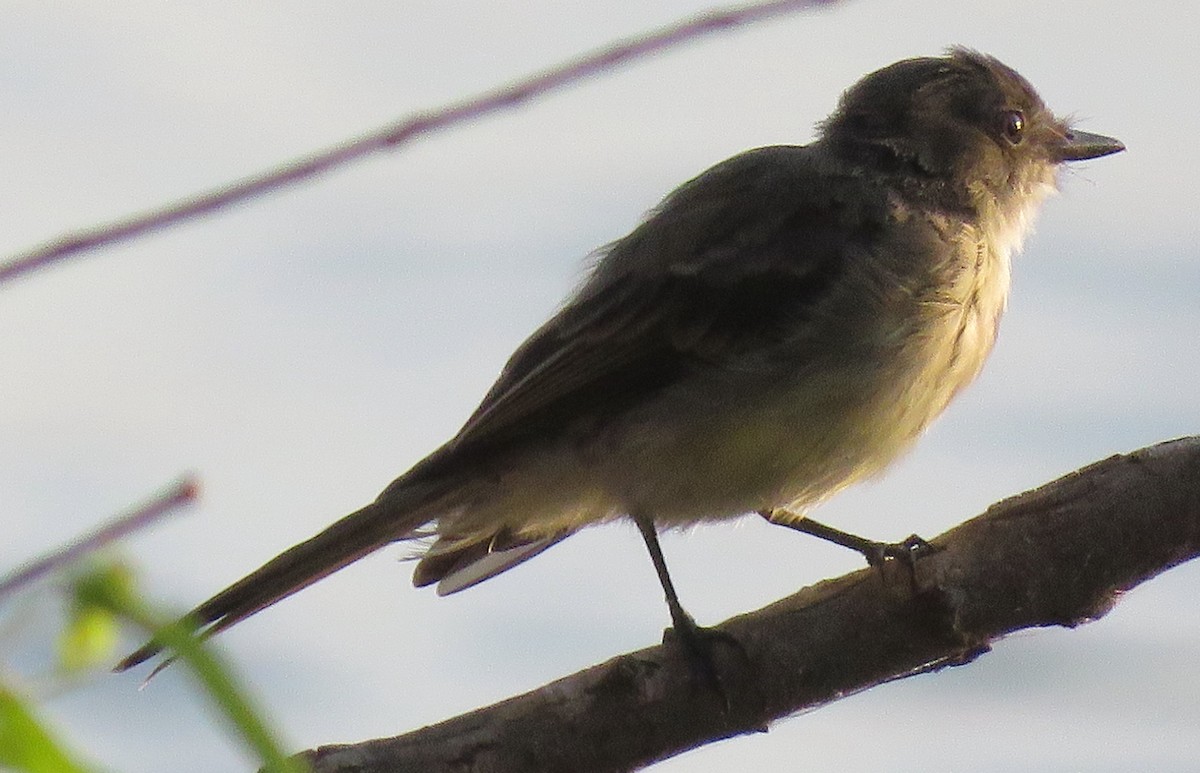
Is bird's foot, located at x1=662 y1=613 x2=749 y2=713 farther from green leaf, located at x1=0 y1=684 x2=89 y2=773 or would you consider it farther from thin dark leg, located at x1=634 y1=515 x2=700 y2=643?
green leaf, located at x1=0 y1=684 x2=89 y2=773

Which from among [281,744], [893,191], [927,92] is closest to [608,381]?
[893,191]

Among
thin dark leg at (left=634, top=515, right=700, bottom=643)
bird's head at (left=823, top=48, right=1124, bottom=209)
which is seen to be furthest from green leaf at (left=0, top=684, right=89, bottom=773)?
bird's head at (left=823, top=48, right=1124, bottom=209)

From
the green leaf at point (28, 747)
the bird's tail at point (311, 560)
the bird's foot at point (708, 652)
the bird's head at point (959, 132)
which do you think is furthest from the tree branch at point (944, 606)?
the green leaf at point (28, 747)

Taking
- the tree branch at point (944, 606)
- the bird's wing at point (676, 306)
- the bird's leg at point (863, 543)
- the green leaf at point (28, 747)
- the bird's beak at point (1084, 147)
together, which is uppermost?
the bird's beak at point (1084, 147)

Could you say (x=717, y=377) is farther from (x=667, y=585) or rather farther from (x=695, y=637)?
(x=695, y=637)

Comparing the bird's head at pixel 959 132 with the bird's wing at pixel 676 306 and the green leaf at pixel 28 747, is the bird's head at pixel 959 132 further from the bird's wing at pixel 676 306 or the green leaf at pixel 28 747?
the green leaf at pixel 28 747

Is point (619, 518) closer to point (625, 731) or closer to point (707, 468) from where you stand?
point (707, 468)

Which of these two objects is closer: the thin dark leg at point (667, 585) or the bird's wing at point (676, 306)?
the thin dark leg at point (667, 585)
